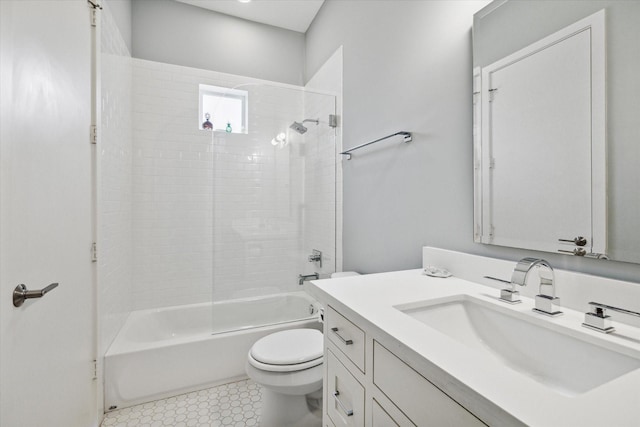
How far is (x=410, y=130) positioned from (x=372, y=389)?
1211 millimetres

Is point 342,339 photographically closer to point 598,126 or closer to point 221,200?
point 598,126

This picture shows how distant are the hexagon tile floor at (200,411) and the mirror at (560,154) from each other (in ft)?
A: 5.24

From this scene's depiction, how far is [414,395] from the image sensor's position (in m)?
0.61

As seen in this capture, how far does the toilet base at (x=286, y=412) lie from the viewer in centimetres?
152

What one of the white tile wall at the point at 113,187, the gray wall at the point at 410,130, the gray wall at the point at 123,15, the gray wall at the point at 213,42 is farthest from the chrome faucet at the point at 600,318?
the gray wall at the point at 213,42

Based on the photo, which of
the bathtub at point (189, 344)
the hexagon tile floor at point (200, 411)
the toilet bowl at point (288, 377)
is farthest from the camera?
the bathtub at point (189, 344)

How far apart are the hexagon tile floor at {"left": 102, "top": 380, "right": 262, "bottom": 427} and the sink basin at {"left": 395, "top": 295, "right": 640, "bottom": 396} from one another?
1320mm

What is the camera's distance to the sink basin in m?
0.63

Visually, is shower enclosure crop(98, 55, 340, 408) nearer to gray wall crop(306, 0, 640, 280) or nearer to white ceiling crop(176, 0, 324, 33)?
gray wall crop(306, 0, 640, 280)

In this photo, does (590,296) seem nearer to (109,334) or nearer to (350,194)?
(350,194)

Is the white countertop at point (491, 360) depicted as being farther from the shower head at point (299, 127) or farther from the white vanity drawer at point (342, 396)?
the shower head at point (299, 127)

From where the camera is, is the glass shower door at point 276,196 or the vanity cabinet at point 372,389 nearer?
the vanity cabinet at point 372,389

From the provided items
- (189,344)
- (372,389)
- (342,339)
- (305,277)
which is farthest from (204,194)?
(372,389)

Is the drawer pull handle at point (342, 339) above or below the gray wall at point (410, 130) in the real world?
below
